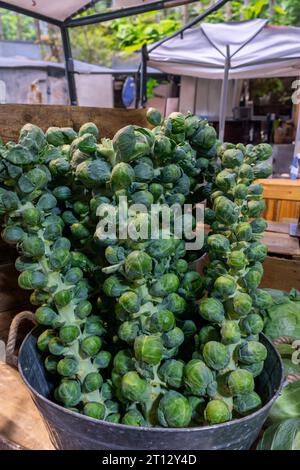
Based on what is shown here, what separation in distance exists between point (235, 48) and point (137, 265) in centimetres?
360

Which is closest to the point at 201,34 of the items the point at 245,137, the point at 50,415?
the point at 245,137

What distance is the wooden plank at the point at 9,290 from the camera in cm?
82

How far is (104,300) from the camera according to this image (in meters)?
0.59

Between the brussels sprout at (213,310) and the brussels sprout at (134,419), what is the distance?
0.52 ft

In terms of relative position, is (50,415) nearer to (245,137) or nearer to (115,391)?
(115,391)

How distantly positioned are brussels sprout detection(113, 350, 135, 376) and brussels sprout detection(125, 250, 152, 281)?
0.41ft

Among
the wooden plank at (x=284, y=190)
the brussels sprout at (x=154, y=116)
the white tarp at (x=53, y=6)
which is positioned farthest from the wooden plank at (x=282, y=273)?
the white tarp at (x=53, y=6)

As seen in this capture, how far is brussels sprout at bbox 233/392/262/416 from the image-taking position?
50 centimetres

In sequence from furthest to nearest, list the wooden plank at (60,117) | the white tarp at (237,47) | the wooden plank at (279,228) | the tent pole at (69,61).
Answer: the white tarp at (237,47)
the wooden plank at (279,228)
the tent pole at (69,61)
the wooden plank at (60,117)

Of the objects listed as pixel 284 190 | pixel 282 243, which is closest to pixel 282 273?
pixel 282 243

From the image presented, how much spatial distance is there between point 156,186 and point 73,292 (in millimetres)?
194

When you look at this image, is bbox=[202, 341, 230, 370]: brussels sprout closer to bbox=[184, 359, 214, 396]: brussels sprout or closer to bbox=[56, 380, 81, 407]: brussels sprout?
bbox=[184, 359, 214, 396]: brussels sprout

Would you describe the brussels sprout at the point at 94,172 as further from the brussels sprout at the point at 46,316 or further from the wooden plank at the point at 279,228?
the wooden plank at the point at 279,228

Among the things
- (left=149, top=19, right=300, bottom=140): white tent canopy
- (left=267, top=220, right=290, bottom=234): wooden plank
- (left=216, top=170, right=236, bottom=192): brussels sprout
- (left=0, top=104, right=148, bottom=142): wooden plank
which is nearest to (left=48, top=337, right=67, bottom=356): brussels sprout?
(left=216, top=170, right=236, bottom=192): brussels sprout
